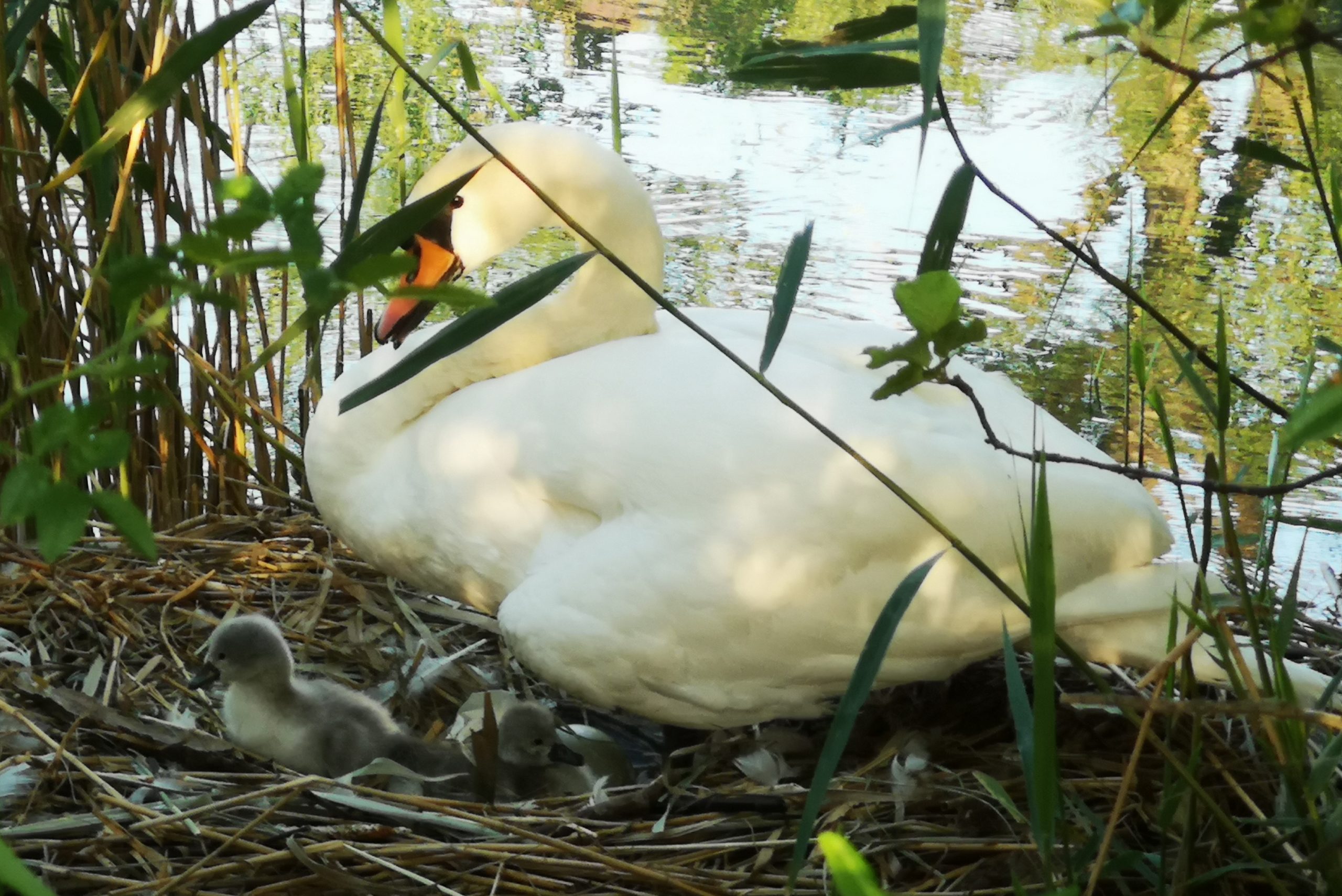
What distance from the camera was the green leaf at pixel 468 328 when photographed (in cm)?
133

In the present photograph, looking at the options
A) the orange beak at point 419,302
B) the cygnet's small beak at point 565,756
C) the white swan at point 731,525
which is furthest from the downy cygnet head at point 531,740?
the orange beak at point 419,302

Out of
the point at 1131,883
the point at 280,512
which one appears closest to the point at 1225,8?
the point at 280,512

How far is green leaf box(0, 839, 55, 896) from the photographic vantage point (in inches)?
30.0

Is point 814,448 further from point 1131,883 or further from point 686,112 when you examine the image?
point 686,112

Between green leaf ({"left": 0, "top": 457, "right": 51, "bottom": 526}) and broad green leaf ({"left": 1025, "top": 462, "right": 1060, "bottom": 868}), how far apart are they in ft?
2.43

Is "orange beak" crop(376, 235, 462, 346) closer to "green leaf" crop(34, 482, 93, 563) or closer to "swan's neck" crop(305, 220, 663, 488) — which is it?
"swan's neck" crop(305, 220, 663, 488)

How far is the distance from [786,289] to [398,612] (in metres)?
1.44

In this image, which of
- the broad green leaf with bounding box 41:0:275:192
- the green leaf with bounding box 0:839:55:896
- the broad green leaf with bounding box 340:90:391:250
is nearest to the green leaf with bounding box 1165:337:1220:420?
the broad green leaf with bounding box 340:90:391:250

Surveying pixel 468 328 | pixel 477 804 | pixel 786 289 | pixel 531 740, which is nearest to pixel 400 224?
pixel 468 328

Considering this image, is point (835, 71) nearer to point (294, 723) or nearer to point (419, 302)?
point (419, 302)

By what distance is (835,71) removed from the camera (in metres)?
1.32

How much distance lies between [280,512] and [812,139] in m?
2.80

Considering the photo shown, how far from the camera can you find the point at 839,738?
1.21 meters

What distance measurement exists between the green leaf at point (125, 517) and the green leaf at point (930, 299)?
0.56 meters
